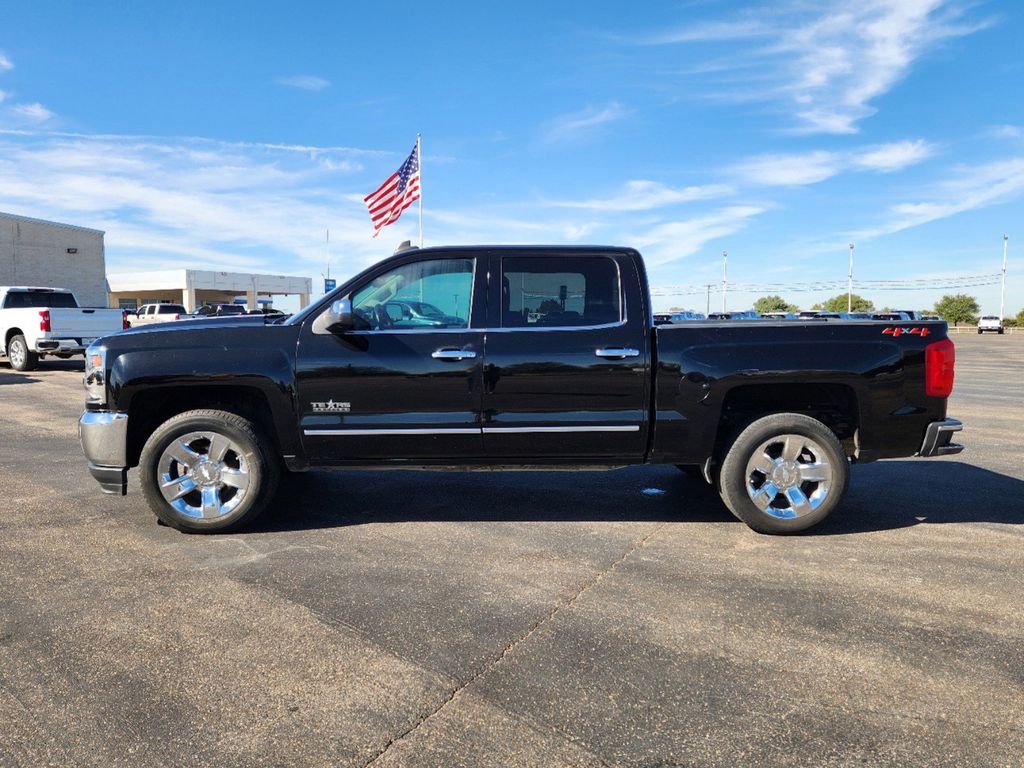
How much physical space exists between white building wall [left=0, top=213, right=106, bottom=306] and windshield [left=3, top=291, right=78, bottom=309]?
58.5 feet

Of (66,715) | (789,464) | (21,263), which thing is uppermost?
(21,263)

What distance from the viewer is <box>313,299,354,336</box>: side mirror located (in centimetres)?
455

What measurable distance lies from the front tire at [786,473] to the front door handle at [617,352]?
91cm

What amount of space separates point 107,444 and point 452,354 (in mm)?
2339

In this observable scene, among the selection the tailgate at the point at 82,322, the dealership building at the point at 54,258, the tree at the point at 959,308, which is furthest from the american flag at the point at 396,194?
the tree at the point at 959,308

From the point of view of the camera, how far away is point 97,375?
15.5ft

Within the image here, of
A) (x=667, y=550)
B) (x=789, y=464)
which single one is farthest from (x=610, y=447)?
(x=789, y=464)

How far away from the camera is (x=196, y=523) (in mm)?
4730

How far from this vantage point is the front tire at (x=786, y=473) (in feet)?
15.5

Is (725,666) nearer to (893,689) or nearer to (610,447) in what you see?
(893,689)

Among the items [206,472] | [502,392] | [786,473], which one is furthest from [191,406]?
[786,473]

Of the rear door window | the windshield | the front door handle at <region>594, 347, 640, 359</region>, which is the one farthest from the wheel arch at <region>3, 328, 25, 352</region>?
the front door handle at <region>594, 347, 640, 359</region>

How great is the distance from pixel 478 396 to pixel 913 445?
292 centimetres

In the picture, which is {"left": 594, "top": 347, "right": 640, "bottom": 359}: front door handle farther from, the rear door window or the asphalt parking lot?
the asphalt parking lot
